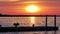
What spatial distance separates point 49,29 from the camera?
415 centimetres

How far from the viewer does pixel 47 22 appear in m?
4.42

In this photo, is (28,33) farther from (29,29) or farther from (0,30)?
(0,30)

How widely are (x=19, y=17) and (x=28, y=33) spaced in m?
0.51

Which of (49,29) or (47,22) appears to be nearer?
(49,29)

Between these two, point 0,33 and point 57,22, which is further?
point 57,22

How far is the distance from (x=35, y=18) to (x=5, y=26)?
756 mm

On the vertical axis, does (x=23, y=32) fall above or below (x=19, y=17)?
below

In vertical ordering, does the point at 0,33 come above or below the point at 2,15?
below

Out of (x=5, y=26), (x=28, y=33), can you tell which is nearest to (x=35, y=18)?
(x=28, y=33)

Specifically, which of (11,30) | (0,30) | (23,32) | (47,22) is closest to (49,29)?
(47,22)

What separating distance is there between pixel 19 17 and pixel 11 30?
17.6 inches

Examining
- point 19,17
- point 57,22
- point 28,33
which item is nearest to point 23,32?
point 28,33

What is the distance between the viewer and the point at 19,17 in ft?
14.4

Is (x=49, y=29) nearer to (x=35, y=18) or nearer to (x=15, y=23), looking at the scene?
(x=35, y=18)
